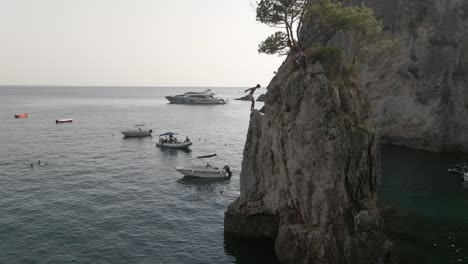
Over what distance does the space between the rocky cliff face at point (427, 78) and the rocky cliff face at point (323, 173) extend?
4724 centimetres

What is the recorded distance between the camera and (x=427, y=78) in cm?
7756

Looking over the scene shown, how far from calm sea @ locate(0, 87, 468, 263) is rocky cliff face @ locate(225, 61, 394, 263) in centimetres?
425

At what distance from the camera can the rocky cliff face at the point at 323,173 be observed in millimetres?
32438

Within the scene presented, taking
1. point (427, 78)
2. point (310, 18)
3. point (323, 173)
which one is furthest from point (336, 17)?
point (427, 78)

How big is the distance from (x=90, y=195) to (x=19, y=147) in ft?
138

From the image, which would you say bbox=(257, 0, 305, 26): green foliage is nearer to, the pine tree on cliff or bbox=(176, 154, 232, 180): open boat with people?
the pine tree on cliff

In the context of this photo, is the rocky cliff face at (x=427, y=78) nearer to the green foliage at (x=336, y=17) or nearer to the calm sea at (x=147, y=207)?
the calm sea at (x=147, y=207)

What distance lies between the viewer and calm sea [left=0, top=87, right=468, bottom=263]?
122ft

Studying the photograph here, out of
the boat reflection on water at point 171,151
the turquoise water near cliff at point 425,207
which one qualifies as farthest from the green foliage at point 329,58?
the boat reflection on water at point 171,151

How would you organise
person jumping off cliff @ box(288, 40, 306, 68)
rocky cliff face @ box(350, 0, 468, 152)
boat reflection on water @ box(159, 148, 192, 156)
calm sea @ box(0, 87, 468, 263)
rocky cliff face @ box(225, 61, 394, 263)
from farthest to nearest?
boat reflection on water @ box(159, 148, 192, 156)
rocky cliff face @ box(350, 0, 468, 152)
calm sea @ box(0, 87, 468, 263)
person jumping off cliff @ box(288, 40, 306, 68)
rocky cliff face @ box(225, 61, 394, 263)

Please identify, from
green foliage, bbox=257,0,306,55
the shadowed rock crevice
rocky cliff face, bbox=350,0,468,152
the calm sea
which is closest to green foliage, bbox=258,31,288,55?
green foliage, bbox=257,0,306,55

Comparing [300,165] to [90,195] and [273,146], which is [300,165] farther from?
[90,195]

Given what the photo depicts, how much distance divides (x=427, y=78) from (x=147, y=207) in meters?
57.0

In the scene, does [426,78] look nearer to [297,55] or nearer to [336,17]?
[336,17]
